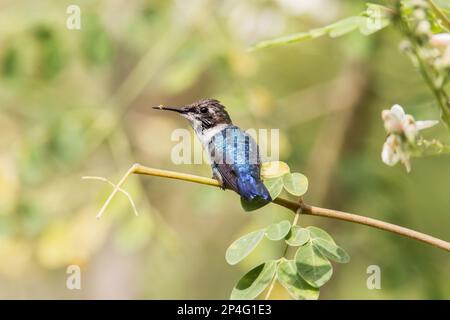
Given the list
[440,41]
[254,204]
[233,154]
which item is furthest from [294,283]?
[233,154]


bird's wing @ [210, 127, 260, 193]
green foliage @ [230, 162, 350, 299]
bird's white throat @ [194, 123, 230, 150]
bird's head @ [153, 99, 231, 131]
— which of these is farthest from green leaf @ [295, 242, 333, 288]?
bird's head @ [153, 99, 231, 131]

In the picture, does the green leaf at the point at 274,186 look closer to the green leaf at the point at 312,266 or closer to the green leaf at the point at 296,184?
the green leaf at the point at 296,184

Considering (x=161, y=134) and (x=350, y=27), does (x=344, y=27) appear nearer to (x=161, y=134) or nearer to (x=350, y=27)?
(x=350, y=27)

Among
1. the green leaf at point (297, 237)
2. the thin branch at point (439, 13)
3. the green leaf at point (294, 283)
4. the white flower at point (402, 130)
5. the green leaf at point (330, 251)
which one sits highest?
the thin branch at point (439, 13)

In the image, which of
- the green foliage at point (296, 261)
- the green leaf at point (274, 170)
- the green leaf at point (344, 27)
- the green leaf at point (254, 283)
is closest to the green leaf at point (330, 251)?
the green foliage at point (296, 261)

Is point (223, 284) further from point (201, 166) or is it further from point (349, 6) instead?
point (349, 6)

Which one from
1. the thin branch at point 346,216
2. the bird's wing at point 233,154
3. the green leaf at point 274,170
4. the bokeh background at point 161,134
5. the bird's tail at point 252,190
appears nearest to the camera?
the thin branch at point 346,216
